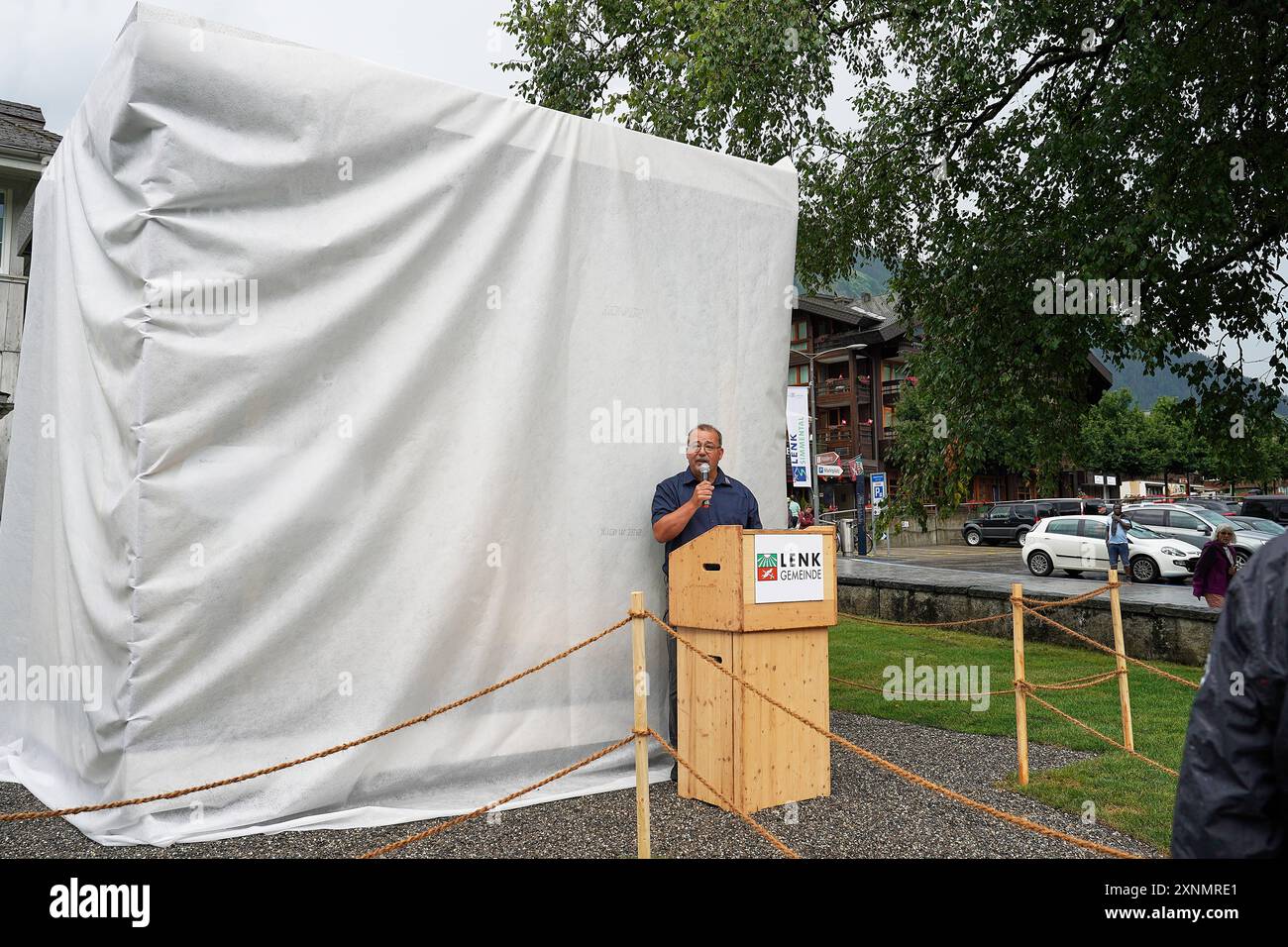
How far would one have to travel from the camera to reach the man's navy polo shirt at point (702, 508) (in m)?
5.83

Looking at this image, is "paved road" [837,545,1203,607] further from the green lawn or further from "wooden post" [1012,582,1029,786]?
"wooden post" [1012,582,1029,786]

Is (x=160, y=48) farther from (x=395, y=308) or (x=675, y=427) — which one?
(x=675, y=427)

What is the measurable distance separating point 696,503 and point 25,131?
13218 millimetres

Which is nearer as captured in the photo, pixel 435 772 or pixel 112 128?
pixel 112 128

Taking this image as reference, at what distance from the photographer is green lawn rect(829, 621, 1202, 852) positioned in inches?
223

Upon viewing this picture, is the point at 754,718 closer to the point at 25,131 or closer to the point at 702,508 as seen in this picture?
the point at 702,508

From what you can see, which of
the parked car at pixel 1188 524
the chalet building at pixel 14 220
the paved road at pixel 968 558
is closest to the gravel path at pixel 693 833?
the chalet building at pixel 14 220

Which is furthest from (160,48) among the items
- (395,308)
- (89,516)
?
(89,516)

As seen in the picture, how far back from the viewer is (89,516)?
5121mm

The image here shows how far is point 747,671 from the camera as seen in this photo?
5.05 meters

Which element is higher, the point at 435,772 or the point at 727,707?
the point at 727,707

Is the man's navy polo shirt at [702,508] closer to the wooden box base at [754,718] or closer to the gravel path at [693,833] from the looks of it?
the wooden box base at [754,718]

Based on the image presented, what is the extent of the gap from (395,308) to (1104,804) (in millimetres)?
4776

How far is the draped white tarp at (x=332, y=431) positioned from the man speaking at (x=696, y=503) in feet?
0.81
